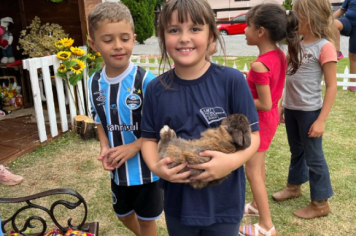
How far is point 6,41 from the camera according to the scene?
6184 mm

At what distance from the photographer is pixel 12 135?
4.95m

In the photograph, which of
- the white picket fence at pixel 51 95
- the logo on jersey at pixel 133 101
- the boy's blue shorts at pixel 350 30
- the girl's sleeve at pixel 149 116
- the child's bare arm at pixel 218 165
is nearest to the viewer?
the child's bare arm at pixel 218 165

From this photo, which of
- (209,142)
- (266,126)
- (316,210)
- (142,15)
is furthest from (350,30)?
(142,15)

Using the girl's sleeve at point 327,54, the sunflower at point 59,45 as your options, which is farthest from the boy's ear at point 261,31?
the sunflower at point 59,45

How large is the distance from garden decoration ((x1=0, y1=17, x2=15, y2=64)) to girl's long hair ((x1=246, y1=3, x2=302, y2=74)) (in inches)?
213

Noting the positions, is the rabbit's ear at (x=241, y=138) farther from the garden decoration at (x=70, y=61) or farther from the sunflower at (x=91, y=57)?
the sunflower at (x=91, y=57)

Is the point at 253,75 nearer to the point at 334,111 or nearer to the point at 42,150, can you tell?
the point at 42,150

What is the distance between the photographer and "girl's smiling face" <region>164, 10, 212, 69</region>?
145 cm

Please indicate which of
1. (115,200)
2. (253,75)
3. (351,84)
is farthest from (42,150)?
(351,84)

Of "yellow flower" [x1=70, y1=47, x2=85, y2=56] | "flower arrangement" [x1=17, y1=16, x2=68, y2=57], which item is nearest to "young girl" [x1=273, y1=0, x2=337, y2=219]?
"yellow flower" [x1=70, y1=47, x2=85, y2=56]

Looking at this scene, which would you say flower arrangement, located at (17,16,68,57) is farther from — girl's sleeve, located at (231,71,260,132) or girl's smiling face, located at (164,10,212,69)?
girl's sleeve, located at (231,71,260,132)

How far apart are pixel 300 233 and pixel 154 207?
1410mm

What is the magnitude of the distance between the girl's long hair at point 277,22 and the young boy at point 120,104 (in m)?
0.97

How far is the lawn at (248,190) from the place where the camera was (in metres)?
2.88
